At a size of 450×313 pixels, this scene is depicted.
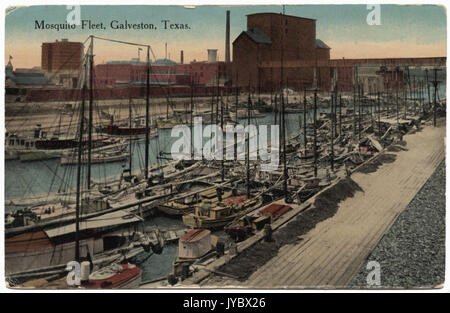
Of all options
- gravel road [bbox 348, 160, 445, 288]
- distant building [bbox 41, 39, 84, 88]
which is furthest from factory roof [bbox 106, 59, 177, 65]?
gravel road [bbox 348, 160, 445, 288]

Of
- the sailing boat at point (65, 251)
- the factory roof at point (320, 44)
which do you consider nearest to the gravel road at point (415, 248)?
the factory roof at point (320, 44)

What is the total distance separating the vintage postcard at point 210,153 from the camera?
182 inches

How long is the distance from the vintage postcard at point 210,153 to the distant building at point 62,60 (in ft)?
0.05

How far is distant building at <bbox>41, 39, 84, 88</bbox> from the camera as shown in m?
4.75

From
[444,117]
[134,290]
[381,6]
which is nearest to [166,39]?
[381,6]

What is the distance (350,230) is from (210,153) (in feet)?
5.30

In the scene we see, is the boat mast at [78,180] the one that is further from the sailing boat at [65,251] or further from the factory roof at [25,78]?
the factory roof at [25,78]

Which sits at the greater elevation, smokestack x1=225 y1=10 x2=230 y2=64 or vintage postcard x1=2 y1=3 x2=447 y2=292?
smokestack x1=225 y1=10 x2=230 y2=64

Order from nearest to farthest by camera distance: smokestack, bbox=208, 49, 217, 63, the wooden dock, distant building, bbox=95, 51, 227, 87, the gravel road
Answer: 1. the wooden dock
2. the gravel road
3. distant building, bbox=95, 51, 227, 87
4. smokestack, bbox=208, 49, 217, 63

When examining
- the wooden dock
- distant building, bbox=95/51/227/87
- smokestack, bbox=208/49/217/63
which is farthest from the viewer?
smokestack, bbox=208/49/217/63

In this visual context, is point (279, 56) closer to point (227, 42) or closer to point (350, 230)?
point (227, 42)

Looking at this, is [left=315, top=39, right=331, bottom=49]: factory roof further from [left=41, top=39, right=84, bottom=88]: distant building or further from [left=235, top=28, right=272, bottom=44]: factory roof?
[left=41, top=39, right=84, bottom=88]: distant building

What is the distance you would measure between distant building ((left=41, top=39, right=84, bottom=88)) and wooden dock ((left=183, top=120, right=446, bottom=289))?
232 cm

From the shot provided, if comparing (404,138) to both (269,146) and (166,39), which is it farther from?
(166,39)
